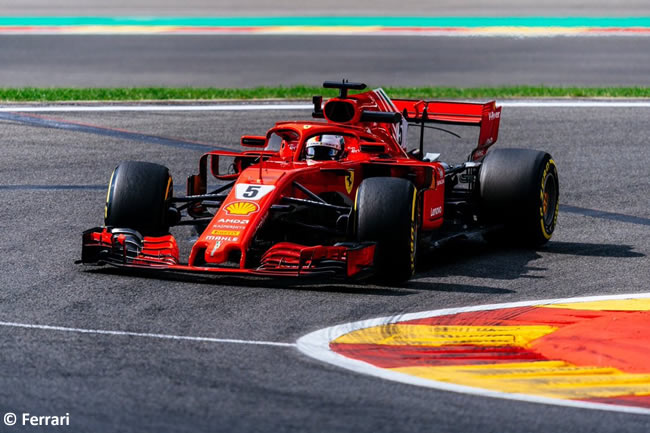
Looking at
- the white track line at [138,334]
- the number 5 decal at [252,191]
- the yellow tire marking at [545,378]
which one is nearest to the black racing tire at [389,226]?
the number 5 decal at [252,191]

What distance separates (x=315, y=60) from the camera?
2998 cm

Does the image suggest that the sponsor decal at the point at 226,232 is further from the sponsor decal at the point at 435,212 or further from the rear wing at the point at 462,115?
the rear wing at the point at 462,115

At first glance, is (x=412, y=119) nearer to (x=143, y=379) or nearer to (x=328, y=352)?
(x=328, y=352)

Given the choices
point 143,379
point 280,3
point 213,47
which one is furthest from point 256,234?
point 280,3

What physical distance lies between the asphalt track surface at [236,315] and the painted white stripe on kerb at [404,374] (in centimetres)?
9

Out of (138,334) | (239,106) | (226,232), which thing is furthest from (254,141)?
(239,106)

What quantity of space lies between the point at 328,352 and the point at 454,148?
389 inches

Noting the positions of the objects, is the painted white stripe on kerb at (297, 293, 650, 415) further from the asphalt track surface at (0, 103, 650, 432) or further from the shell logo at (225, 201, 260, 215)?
the shell logo at (225, 201, 260, 215)

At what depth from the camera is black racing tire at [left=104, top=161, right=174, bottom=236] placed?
9016 millimetres

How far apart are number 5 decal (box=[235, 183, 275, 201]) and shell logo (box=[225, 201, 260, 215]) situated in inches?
2.5

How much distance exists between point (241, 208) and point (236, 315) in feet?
4.23

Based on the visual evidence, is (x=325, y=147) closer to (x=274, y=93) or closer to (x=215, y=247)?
(x=215, y=247)

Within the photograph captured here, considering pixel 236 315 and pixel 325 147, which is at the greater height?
pixel 325 147

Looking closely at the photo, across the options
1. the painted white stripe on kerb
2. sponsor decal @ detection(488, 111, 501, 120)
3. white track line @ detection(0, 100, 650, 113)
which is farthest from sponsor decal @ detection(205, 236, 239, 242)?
white track line @ detection(0, 100, 650, 113)
